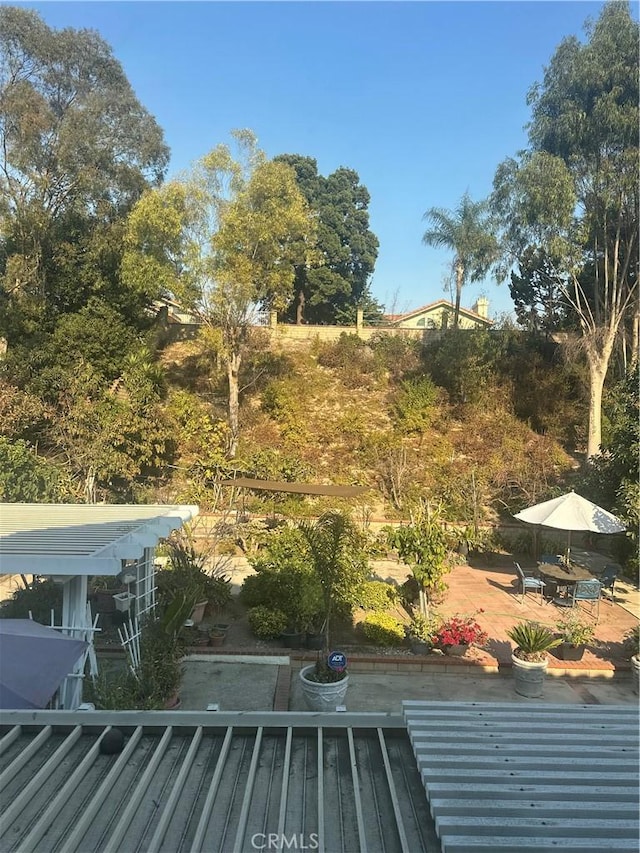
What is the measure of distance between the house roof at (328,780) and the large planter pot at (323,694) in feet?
7.12

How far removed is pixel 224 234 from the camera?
1602cm

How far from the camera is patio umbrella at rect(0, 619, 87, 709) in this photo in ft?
10.9

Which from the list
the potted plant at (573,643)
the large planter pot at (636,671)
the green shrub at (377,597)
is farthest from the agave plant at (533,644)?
the green shrub at (377,597)

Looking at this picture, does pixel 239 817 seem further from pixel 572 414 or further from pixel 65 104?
pixel 65 104

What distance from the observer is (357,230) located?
111 feet

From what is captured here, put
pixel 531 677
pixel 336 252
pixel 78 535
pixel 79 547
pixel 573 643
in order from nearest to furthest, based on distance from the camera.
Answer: pixel 79 547, pixel 78 535, pixel 531 677, pixel 573 643, pixel 336 252

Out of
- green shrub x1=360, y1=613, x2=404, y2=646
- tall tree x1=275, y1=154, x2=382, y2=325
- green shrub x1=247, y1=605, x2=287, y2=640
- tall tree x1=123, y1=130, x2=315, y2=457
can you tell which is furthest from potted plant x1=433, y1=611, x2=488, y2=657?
tall tree x1=275, y1=154, x2=382, y2=325

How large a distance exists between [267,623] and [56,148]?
1603cm

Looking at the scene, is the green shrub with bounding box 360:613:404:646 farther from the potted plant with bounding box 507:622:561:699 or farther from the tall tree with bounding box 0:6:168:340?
the tall tree with bounding box 0:6:168:340

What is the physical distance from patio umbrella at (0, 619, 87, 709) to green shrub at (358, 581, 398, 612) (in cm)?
498

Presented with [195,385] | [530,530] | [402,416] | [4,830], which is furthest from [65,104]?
[4,830]

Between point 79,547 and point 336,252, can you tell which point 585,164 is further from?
point 336,252

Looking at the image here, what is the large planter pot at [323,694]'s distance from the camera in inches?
228

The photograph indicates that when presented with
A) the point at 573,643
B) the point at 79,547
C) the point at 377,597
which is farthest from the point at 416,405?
the point at 79,547
